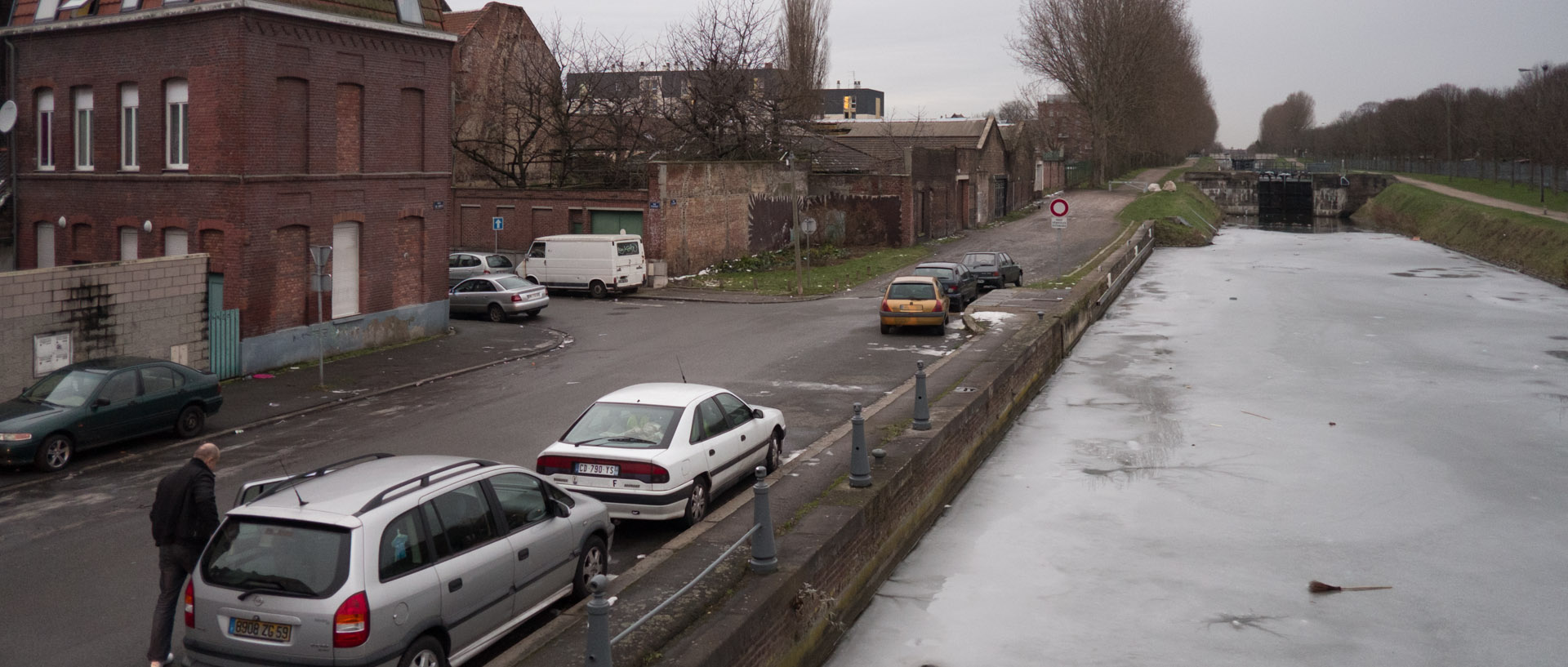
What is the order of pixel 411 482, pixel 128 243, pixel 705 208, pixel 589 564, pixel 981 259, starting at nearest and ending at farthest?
pixel 411 482 < pixel 589 564 < pixel 128 243 < pixel 981 259 < pixel 705 208

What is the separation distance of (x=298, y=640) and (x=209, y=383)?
11.6 m

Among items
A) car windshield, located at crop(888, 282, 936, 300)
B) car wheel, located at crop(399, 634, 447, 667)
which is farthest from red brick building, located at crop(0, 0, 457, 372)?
car wheel, located at crop(399, 634, 447, 667)

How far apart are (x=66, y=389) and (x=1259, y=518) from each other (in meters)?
15.5

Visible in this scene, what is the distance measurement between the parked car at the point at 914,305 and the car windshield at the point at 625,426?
1483 centimetres

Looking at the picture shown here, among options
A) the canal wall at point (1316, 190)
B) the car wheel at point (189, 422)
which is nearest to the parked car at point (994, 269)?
the car wheel at point (189, 422)

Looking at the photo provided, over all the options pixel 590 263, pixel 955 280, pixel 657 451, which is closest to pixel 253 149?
pixel 657 451

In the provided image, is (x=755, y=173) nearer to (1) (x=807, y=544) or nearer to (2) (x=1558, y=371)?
(2) (x=1558, y=371)

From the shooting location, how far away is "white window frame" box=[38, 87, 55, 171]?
79.3 feet

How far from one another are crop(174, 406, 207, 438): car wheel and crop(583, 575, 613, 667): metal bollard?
41.0ft

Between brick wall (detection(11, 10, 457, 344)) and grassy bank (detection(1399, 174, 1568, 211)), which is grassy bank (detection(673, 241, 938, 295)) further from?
grassy bank (detection(1399, 174, 1568, 211))

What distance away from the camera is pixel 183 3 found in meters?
21.2

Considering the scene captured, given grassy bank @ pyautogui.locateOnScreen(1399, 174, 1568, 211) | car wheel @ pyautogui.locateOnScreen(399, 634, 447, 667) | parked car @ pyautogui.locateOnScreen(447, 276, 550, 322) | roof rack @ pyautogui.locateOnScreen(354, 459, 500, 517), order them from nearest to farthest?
1. car wheel @ pyautogui.locateOnScreen(399, 634, 447, 667)
2. roof rack @ pyautogui.locateOnScreen(354, 459, 500, 517)
3. parked car @ pyautogui.locateOnScreen(447, 276, 550, 322)
4. grassy bank @ pyautogui.locateOnScreen(1399, 174, 1568, 211)

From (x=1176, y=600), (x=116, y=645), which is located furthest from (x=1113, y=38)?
(x=116, y=645)

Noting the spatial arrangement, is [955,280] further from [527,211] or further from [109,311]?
[109,311]
